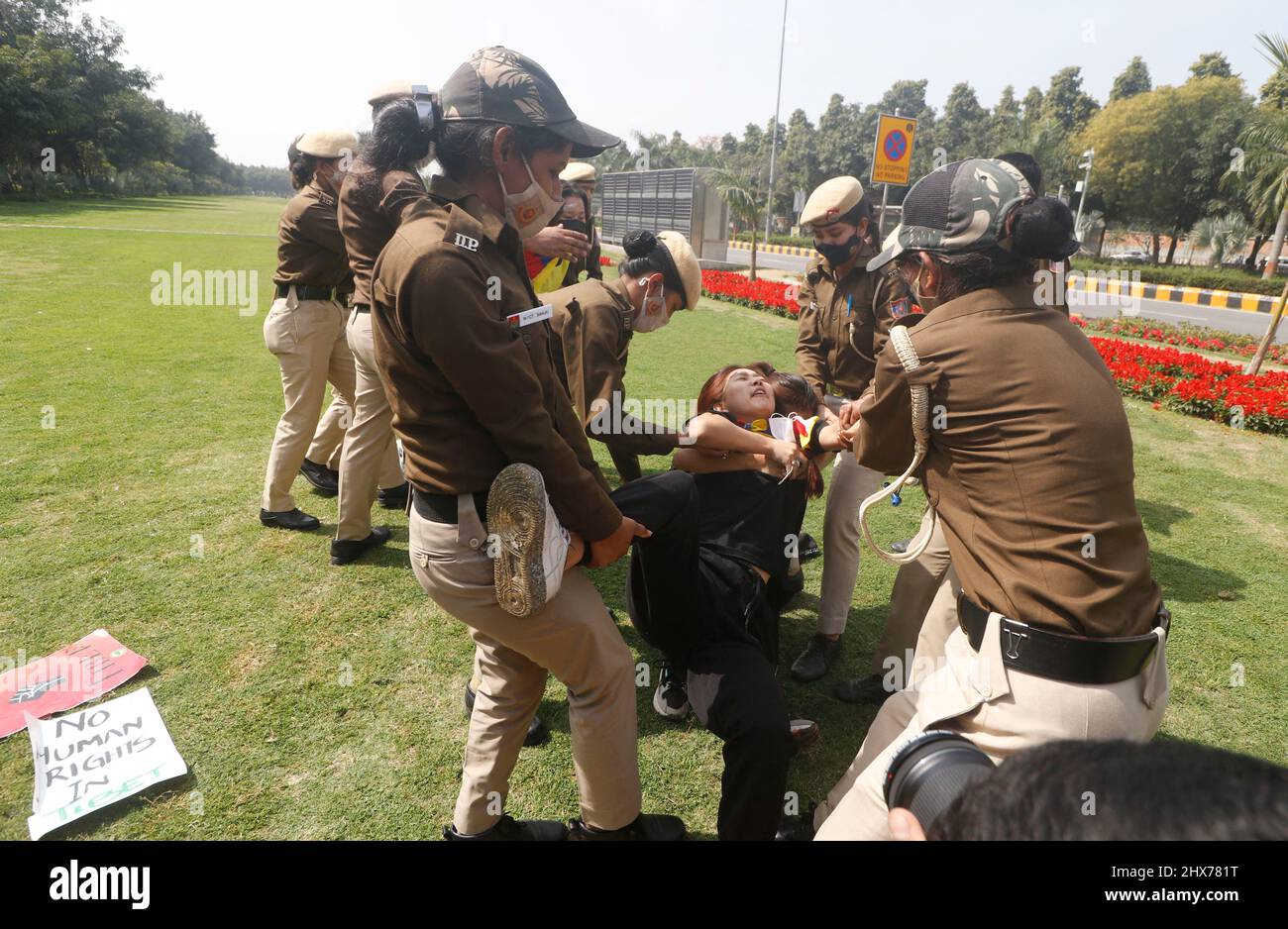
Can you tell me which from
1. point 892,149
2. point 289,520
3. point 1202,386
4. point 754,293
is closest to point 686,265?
point 289,520

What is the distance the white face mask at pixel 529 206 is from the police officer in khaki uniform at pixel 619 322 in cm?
142

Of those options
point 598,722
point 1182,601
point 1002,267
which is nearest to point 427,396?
point 598,722

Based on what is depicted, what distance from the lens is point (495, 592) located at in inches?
80.0

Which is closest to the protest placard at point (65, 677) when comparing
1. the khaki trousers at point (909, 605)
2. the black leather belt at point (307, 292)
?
the black leather belt at point (307, 292)

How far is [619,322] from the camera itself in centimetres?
371

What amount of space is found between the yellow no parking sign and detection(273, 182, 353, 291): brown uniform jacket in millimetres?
10827

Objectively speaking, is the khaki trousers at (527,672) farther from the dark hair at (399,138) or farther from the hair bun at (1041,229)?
the hair bun at (1041,229)

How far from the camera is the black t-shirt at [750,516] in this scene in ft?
9.86

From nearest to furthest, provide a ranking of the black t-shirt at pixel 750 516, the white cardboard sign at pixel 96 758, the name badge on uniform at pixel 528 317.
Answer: the name badge on uniform at pixel 528 317 < the white cardboard sign at pixel 96 758 < the black t-shirt at pixel 750 516

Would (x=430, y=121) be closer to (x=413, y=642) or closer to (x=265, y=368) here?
(x=413, y=642)

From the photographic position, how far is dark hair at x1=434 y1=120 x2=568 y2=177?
2.02 m

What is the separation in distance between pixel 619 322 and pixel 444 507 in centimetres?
192

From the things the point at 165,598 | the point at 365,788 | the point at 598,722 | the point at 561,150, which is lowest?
the point at 365,788
